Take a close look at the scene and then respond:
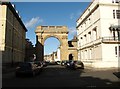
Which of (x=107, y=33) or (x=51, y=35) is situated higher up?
(x=51, y=35)

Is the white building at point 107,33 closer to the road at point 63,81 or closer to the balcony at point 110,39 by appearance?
the balcony at point 110,39

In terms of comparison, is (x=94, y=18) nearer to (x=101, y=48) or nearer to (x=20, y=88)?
(x=101, y=48)

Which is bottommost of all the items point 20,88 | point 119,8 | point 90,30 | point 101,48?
point 20,88

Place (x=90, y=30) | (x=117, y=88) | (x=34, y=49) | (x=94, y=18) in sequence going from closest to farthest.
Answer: (x=117, y=88) < (x=94, y=18) < (x=90, y=30) < (x=34, y=49)

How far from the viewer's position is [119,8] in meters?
37.7

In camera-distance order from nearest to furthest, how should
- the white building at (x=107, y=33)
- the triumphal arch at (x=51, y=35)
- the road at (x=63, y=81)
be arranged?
the road at (x=63, y=81), the white building at (x=107, y=33), the triumphal arch at (x=51, y=35)

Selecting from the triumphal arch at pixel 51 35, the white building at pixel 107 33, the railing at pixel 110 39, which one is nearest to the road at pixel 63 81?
the white building at pixel 107 33

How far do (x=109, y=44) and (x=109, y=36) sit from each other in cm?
129

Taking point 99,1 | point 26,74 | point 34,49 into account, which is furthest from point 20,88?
point 34,49

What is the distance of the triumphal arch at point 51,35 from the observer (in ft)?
239

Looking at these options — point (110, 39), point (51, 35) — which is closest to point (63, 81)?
point (110, 39)

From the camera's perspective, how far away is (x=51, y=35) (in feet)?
243

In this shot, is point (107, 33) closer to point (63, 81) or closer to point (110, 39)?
point (110, 39)

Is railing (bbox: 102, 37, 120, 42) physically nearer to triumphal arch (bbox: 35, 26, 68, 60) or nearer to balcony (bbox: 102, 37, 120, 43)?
balcony (bbox: 102, 37, 120, 43)
